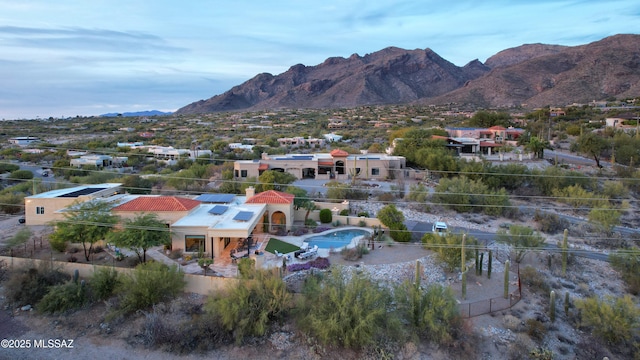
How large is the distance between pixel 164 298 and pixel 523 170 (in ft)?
94.6

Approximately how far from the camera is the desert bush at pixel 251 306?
13.5 metres

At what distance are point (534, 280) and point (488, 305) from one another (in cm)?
325

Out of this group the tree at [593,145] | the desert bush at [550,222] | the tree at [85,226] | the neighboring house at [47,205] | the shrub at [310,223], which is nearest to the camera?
the tree at [85,226]

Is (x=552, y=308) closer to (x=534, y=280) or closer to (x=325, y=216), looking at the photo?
(x=534, y=280)

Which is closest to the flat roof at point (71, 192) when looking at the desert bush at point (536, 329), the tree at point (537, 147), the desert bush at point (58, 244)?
the desert bush at point (58, 244)

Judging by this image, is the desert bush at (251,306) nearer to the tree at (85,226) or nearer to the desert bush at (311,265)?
the desert bush at (311,265)

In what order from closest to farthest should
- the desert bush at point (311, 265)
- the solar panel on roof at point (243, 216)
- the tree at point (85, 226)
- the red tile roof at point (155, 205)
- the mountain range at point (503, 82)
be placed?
the desert bush at point (311, 265)
the tree at point (85, 226)
the solar panel on roof at point (243, 216)
the red tile roof at point (155, 205)
the mountain range at point (503, 82)

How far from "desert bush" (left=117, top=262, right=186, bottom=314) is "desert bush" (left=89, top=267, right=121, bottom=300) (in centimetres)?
50

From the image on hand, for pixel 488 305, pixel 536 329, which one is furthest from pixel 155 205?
pixel 536 329

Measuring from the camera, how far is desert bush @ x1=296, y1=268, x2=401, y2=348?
41.6 feet

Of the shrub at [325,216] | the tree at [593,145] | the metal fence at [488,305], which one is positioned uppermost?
the tree at [593,145]

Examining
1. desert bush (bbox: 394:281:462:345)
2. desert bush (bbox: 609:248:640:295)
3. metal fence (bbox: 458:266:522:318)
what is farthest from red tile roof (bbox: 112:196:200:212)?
desert bush (bbox: 609:248:640:295)

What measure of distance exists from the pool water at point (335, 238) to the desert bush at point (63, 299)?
947 centimetres

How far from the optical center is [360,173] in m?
38.7
